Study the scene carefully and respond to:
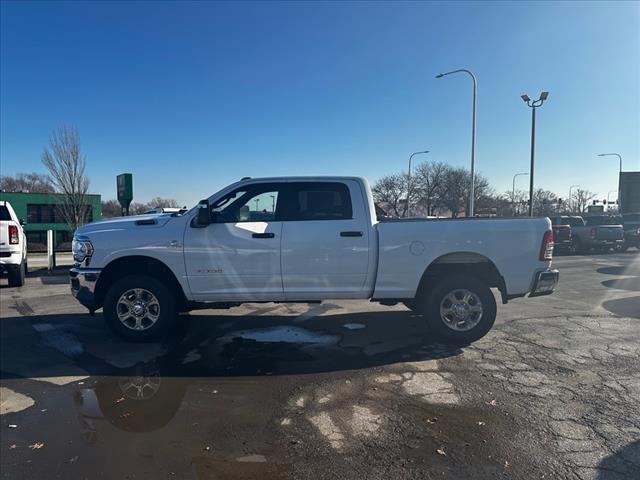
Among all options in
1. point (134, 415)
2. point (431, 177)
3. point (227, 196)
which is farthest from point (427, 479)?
point (431, 177)

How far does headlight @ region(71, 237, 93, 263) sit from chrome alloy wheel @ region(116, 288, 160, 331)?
0.70m

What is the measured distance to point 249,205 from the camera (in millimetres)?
5695

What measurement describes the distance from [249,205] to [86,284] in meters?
2.32

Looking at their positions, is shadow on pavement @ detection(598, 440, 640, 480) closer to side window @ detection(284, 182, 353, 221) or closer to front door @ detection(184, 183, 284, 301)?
side window @ detection(284, 182, 353, 221)

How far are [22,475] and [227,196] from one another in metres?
3.60

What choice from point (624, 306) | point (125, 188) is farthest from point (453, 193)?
point (624, 306)

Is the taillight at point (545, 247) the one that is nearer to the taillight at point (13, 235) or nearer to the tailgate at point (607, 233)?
the taillight at point (13, 235)

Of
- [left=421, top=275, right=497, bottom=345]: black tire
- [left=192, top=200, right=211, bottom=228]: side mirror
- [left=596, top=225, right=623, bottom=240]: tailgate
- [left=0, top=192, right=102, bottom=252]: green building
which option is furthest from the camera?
[left=0, top=192, right=102, bottom=252]: green building

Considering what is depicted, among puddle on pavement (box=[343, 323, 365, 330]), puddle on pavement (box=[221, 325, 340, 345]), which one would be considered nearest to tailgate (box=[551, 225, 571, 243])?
puddle on pavement (box=[343, 323, 365, 330])

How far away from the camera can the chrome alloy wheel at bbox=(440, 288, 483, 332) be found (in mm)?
5566

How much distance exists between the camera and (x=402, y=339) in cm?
585

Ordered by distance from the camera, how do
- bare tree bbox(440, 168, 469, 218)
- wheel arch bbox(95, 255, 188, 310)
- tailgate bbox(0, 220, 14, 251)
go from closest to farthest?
wheel arch bbox(95, 255, 188, 310) < tailgate bbox(0, 220, 14, 251) < bare tree bbox(440, 168, 469, 218)

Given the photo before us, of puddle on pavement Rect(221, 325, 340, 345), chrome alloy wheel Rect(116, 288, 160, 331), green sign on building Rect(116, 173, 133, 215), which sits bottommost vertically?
puddle on pavement Rect(221, 325, 340, 345)

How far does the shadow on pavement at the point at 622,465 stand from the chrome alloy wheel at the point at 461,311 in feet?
8.14
